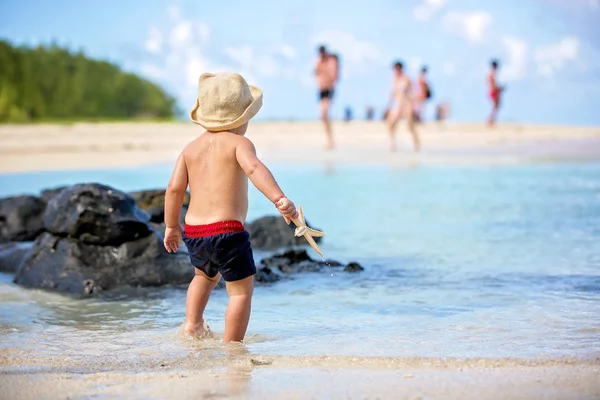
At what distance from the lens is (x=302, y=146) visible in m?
20.0

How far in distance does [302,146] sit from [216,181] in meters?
15.8

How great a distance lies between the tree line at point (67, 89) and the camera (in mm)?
40312

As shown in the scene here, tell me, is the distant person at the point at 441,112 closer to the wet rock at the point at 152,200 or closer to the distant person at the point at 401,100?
the distant person at the point at 401,100

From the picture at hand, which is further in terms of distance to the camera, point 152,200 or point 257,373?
point 152,200

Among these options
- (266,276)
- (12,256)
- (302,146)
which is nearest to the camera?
(266,276)

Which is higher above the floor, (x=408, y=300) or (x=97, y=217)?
(x=97, y=217)

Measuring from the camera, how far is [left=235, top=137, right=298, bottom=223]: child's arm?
4016 millimetres

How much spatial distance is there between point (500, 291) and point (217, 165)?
204 cm

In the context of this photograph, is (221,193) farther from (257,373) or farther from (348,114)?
(348,114)

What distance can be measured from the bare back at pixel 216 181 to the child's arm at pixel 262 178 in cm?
5

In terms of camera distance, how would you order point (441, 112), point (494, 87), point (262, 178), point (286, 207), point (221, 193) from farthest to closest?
point (441, 112)
point (494, 87)
point (221, 193)
point (262, 178)
point (286, 207)

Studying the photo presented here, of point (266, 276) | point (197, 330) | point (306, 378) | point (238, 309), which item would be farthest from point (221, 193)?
point (266, 276)

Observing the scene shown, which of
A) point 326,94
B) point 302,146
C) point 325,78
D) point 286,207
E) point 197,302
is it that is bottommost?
point 302,146

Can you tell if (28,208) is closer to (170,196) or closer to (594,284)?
(170,196)
